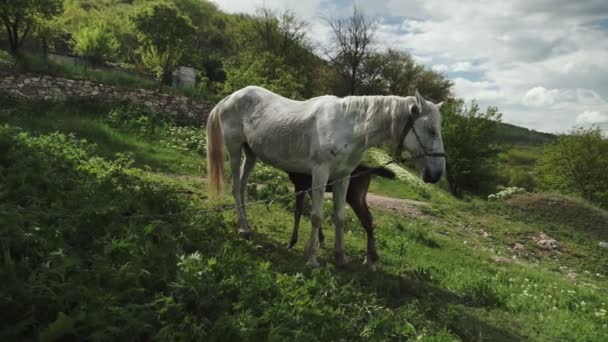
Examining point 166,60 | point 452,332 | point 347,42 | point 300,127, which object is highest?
point 347,42

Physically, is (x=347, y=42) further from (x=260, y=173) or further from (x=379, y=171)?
(x=379, y=171)

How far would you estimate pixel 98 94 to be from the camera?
1664 centimetres

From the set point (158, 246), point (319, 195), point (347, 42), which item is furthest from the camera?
point (347, 42)

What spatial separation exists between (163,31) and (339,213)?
20.8 meters

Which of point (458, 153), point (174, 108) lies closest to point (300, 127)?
point (174, 108)

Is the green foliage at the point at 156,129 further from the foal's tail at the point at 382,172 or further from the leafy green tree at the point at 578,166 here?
the leafy green tree at the point at 578,166

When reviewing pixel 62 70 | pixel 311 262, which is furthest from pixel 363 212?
pixel 62 70

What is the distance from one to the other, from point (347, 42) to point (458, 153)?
57.8 feet

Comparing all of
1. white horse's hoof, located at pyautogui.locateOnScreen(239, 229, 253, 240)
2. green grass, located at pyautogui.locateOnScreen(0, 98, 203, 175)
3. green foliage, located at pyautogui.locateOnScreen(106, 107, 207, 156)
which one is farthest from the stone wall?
white horse's hoof, located at pyautogui.locateOnScreen(239, 229, 253, 240)

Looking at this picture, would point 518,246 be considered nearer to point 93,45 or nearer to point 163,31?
point 163,31

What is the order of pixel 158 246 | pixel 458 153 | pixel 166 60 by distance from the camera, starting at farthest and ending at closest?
1. pixel 458 153
2. pixel 166 60
3. pixel 158 246

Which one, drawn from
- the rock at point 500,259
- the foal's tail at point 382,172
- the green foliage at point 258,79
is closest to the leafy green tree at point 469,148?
the green foliage at point 258,79

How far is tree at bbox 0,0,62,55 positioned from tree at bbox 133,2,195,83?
4.68 meters

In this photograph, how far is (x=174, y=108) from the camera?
18594mm
